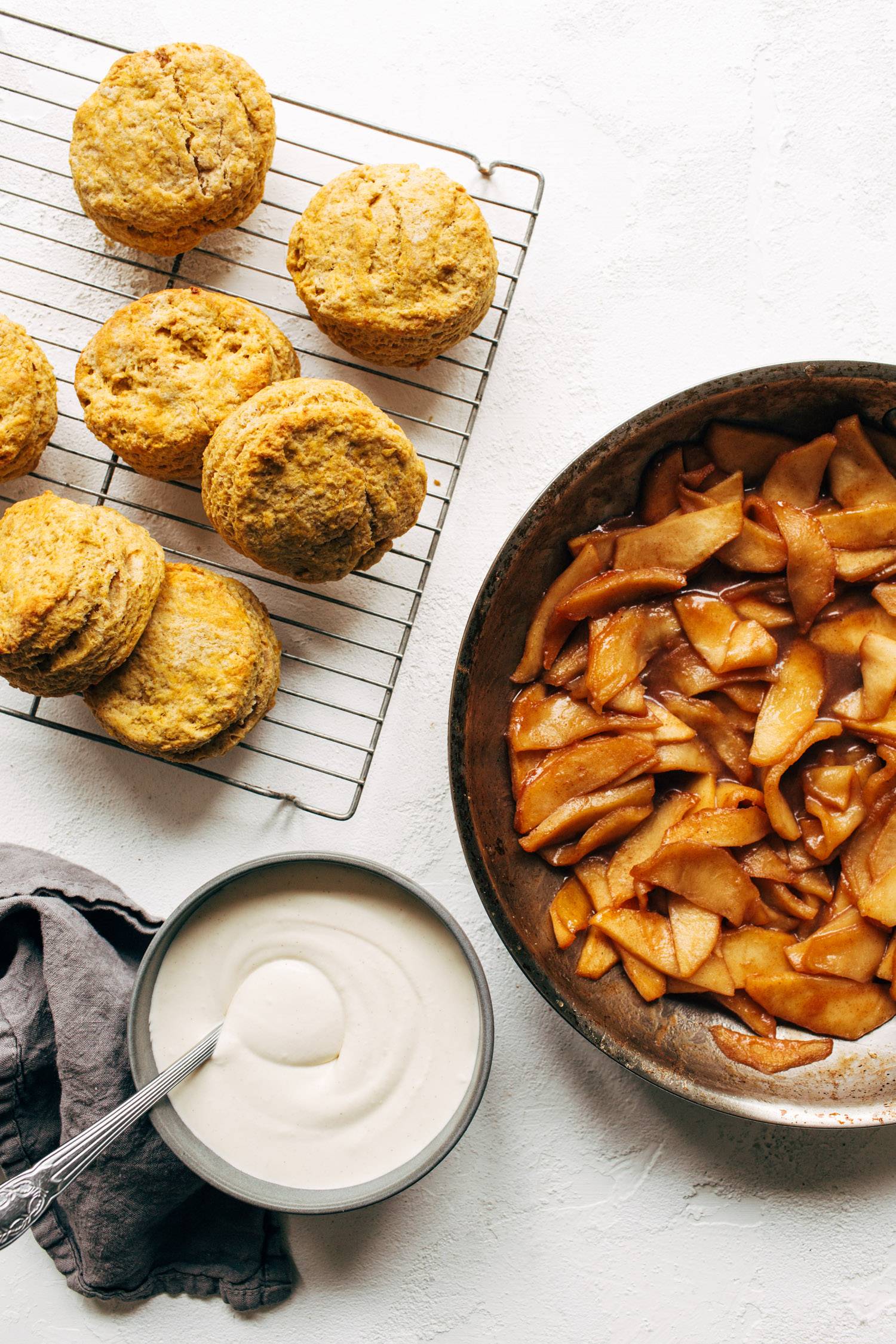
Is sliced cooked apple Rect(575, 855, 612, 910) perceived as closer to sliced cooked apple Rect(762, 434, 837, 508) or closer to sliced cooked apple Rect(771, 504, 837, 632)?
sliced cooked apple Rect(771, 504, 837, 632)

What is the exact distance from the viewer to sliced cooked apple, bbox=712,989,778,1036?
199 cm

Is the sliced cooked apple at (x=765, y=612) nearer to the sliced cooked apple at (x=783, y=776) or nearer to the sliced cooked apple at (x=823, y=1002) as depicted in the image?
the sliced cooked apple at (x=783, y=776)

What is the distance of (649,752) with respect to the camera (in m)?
1.91

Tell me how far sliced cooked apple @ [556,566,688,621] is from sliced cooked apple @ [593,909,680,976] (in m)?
0.62

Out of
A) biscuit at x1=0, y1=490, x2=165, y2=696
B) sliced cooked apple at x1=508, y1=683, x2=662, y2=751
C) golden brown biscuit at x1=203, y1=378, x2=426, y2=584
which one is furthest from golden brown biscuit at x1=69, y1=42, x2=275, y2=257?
sliced cooked apple at x1=508, y1=683, x2=662, y2=751

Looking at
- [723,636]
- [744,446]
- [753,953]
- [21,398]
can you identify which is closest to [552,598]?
[723,636]

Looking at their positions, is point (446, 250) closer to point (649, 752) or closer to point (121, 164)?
point (121, 164)

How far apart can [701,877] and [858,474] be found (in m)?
0.88

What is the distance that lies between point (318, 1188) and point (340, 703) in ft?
3.21

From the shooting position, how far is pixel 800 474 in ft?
6.32

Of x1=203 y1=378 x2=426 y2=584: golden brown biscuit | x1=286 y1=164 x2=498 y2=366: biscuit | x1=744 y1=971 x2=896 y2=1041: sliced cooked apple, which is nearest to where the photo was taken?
x1=203 y1=378 x2=426 y2=584: golden brown biscuit

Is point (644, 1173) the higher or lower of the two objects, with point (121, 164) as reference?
lower

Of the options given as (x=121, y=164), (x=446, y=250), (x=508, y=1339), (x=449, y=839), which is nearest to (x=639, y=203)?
(x=446, y=250)

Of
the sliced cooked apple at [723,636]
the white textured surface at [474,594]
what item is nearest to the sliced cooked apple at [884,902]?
the sliced cooked apple at [723,636]
